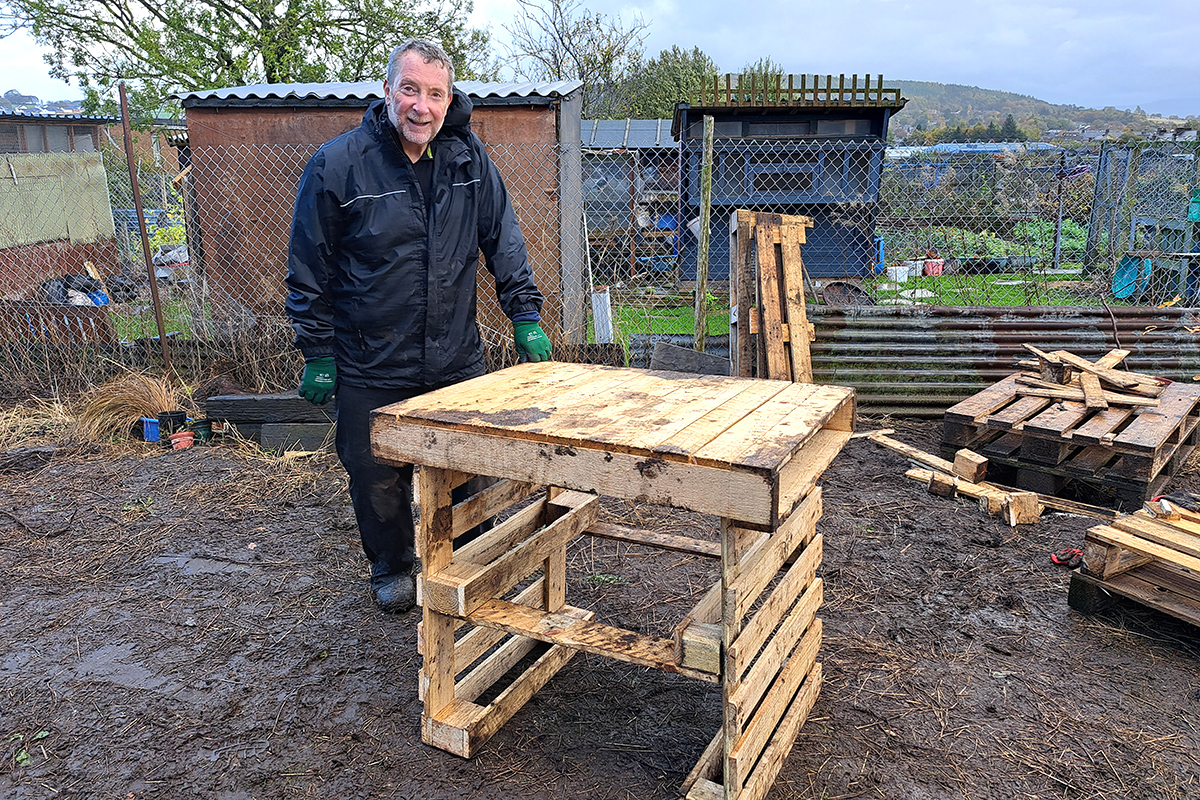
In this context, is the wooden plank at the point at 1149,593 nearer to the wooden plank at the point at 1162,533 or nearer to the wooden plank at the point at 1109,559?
the wooden plank at the point at 1109,559

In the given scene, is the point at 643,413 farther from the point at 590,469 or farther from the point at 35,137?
the point at 35,137

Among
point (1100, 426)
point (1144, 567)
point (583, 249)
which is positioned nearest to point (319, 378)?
point (1144, 567)

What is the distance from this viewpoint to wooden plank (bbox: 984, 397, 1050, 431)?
15.1 ft

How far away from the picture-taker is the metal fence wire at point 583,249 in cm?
651

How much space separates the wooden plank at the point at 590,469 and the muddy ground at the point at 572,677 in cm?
99

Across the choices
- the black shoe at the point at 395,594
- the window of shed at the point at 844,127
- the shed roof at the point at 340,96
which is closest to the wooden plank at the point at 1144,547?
the black shoe at the point at 395,594

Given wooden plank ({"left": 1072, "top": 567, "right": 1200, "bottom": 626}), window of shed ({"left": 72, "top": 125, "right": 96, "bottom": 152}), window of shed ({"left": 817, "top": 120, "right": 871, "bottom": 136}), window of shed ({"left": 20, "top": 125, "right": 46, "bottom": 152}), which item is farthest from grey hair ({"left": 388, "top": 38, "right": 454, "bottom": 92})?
window of shed ({"left": 72, "top": 125, "right": 96, "bottom": 152})

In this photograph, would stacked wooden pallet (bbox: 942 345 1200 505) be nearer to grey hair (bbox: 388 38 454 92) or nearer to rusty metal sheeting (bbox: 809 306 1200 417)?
rusty metal sheeting (bbox: 809 306 1200 417)

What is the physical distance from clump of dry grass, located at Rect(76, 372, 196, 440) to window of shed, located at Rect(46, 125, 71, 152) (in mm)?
25035

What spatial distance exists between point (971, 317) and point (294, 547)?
4990mm

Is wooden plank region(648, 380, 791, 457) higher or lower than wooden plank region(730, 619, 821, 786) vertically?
higher

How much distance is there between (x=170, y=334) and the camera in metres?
6.53

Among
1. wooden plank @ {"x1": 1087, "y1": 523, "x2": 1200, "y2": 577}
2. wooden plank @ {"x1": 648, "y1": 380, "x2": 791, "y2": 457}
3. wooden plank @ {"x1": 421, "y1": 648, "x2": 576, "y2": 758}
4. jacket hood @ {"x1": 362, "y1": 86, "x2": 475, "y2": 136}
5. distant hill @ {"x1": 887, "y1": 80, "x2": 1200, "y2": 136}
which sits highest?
distant hill @ {"x1": 887, "y1": 80, "x2": 1200, "y2": 136}

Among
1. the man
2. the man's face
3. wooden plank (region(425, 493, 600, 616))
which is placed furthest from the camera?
the man
